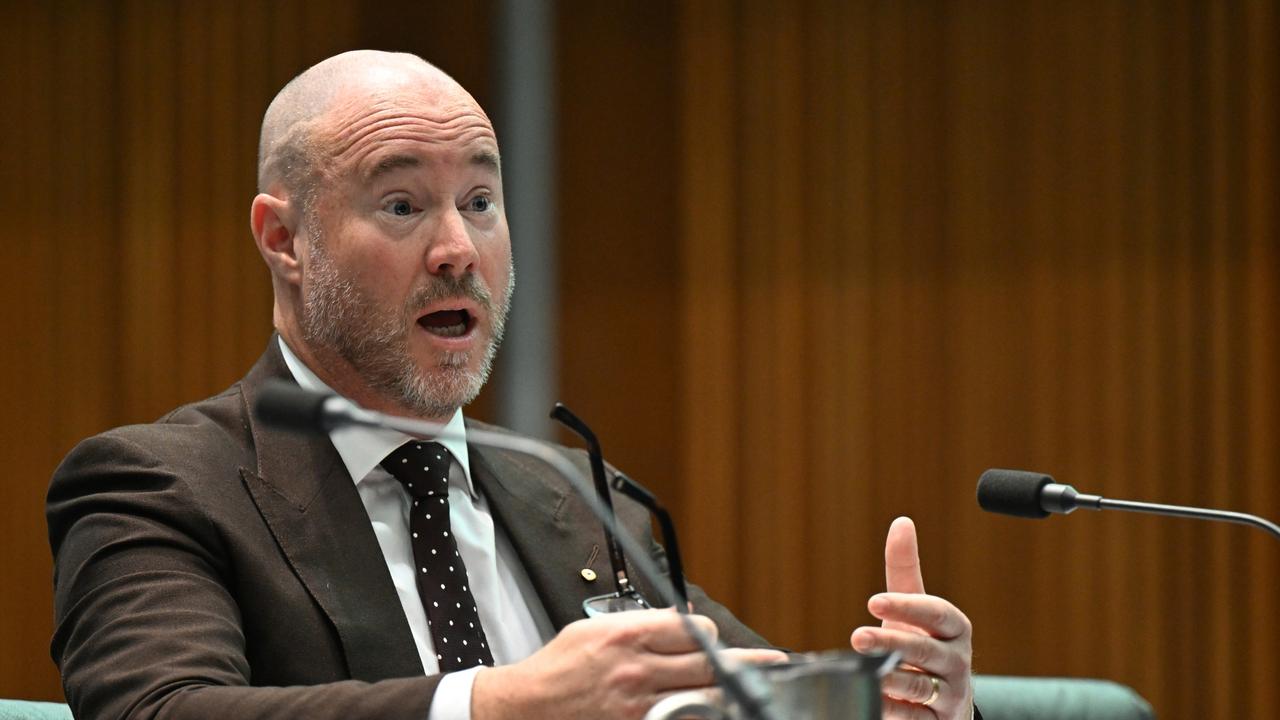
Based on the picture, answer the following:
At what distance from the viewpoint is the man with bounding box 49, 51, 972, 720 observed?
1612mm

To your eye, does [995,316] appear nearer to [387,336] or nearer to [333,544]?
[387,336]

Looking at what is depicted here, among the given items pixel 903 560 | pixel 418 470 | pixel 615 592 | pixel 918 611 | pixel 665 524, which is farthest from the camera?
pixel 615 592

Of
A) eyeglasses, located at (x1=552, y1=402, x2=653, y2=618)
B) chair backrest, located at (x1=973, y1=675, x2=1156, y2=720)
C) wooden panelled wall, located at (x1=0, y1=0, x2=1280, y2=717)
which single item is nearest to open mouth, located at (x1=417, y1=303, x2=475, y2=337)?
eyeglasses, located at (x1=552, y1=402, x2=653, y2=618)

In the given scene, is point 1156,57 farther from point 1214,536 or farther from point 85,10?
point 85,10

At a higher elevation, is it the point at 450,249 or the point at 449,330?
the point at 450,249

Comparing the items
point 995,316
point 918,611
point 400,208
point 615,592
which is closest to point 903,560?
point 918,611

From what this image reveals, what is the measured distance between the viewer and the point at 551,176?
3947 mm

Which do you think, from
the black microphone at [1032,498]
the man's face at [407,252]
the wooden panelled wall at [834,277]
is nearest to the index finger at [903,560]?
the black microphone at [1032,498]

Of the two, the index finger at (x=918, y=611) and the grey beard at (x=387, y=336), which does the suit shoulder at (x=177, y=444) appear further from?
the index finger at (x=918, y=611)

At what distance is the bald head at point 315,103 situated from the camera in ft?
6.95

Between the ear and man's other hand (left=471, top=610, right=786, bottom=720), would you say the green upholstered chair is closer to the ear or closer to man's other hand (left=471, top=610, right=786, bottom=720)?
the ear

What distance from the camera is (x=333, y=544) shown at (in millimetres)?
1896

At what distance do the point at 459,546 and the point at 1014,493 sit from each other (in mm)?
830

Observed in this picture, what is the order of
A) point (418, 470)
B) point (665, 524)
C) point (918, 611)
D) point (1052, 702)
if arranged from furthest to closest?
1. point (1052, 702)
2. point (418, 470)
3. point (918, 611)
4. point (665, 524)
